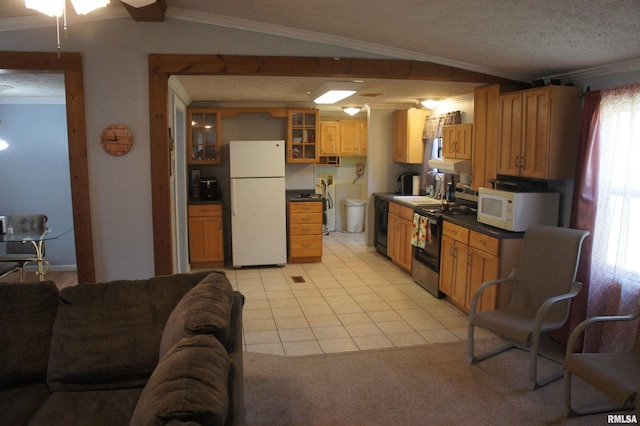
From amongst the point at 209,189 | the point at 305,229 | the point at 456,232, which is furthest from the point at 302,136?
the point at 456,232

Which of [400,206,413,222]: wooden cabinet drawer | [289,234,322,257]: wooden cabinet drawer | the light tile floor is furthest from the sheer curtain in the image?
[289,234,322,257]: wooden cabinet drawer

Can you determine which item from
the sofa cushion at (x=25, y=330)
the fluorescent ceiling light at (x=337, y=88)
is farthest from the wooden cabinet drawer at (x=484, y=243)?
the sofa cushion at (x=25, y=330)

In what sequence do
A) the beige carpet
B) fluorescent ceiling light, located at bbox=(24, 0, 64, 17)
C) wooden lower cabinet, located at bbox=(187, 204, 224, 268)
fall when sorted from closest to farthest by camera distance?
1. fluorescent ceiling light, located at bbox=(24, 0, 64, 17)
2. the beige carpet
3. wooden lower cabinet, located at bbox=(187, 204, 224, 268)

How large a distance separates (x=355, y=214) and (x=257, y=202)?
9.85 ft

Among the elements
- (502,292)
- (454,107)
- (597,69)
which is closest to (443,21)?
(597,69)

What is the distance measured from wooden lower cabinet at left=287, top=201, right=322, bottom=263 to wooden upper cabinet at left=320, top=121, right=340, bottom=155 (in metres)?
1.98

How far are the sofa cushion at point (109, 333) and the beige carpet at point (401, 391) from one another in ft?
2.74

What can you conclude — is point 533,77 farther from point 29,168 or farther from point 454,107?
point 29,168

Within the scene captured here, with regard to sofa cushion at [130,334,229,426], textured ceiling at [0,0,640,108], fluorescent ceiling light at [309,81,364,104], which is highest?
textured ceiling at [0,0,640,108]

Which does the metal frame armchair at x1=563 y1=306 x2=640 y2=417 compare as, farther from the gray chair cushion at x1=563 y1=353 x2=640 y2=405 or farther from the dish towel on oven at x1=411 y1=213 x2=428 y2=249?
the dish towel on oven at x1=411 y1=213 x2=428 y2=249

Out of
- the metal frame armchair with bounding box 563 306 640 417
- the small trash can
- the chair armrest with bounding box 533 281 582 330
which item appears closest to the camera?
the metal frame armchair with bounding box 563 306 640 417

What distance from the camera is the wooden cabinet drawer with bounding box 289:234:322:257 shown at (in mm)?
6789

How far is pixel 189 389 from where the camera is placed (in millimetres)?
1464

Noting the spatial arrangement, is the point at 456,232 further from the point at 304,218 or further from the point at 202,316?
the point at 202,316
